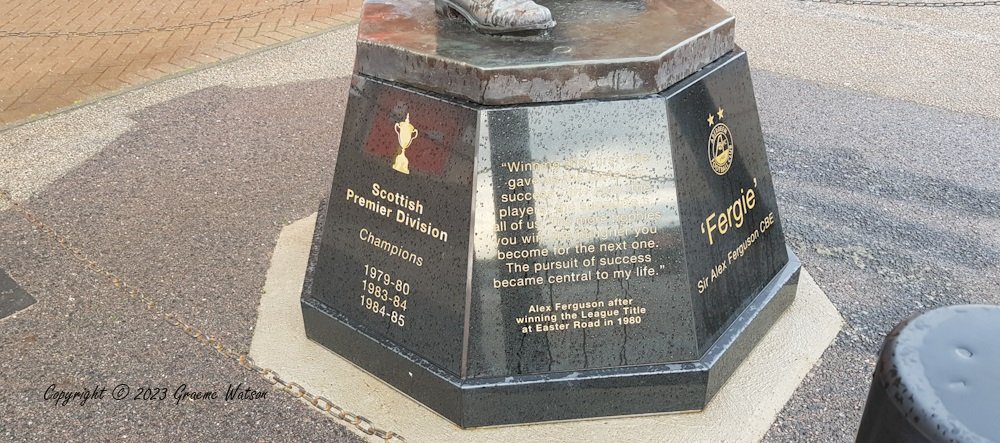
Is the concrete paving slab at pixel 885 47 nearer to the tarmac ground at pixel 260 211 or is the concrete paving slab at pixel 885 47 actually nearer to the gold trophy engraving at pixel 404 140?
the tarmac ground at pixel 260 211

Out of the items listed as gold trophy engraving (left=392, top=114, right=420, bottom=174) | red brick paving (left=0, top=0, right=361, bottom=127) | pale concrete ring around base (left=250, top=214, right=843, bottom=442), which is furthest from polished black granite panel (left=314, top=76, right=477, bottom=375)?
red brick paving (left=0, top=0, right=361, bottom=127)

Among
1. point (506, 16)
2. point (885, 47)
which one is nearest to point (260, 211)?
point (506, 16)

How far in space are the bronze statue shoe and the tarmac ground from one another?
1.33 meters

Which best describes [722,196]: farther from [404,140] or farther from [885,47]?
[885,47]

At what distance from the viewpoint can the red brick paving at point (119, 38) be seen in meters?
5.32

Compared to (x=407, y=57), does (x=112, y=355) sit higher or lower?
lower

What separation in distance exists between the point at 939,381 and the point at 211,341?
248cm

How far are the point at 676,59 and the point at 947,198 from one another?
8.03ft

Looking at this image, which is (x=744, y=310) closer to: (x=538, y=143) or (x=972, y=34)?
(x=538, y=143)

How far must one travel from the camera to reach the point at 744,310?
2742mm

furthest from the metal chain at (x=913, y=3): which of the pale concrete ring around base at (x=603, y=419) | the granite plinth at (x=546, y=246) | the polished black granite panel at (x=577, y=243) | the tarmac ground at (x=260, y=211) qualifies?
the polished black granite panel at (x=577, y=243)

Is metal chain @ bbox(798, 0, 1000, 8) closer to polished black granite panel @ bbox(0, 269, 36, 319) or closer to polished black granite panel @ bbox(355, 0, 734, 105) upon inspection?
polished black granite panel @ bbox(355, 0, 734, 105)

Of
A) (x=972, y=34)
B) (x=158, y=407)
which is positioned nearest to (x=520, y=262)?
(x=158, y=407)

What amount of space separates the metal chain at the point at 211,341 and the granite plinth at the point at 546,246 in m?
0.20
